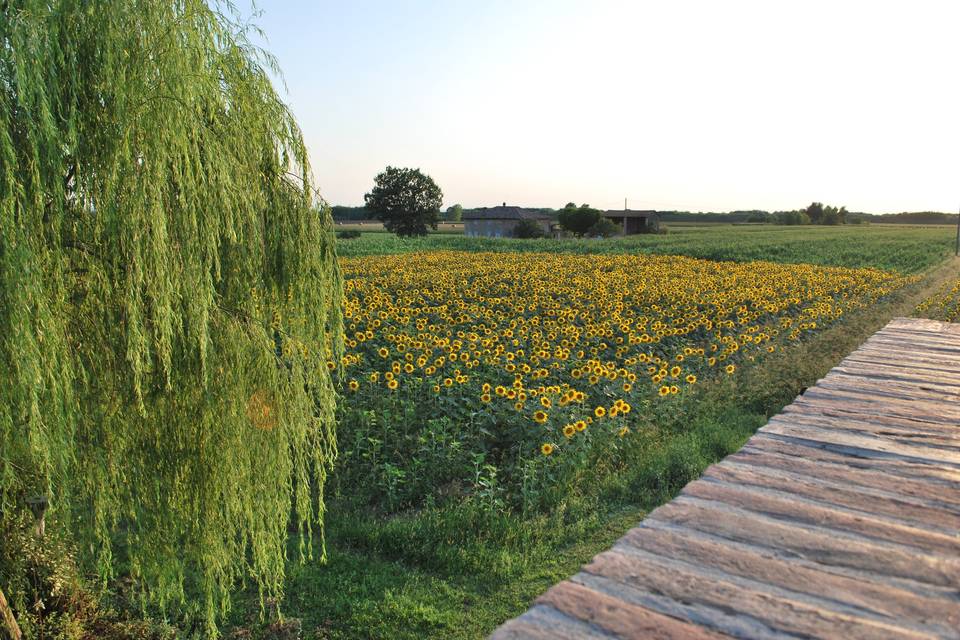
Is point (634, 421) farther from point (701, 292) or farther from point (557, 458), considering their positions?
point (701, 292)

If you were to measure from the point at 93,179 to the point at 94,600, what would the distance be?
253 cm

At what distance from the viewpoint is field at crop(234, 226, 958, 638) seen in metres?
4.56

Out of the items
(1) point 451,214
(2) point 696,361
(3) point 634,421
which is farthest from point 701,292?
(1) point 451,214

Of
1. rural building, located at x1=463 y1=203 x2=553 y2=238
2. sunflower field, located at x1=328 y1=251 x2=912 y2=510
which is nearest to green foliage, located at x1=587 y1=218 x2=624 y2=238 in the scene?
rural building, located at x1=463 y1=203 x2=553 y2=238

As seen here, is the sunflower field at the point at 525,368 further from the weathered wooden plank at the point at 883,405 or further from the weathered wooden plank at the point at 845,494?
the weathered wooden plank at the point at 845,494

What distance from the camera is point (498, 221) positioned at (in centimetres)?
7338

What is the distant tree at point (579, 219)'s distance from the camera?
68.4 m

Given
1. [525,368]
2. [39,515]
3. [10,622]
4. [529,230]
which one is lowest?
[10,622]

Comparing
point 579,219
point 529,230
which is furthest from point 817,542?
point 579,219

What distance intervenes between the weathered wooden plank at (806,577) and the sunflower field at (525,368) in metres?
3.03

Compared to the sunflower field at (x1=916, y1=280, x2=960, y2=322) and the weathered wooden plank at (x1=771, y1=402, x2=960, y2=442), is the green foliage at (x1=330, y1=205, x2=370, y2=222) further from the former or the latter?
the weathered wooden plank at (x1=771, y1=402, x2=960, y2=442)

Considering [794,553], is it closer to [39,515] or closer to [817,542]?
[817,542]

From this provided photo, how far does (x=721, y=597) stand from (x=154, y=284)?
8.56ft

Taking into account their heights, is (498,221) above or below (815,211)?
below
